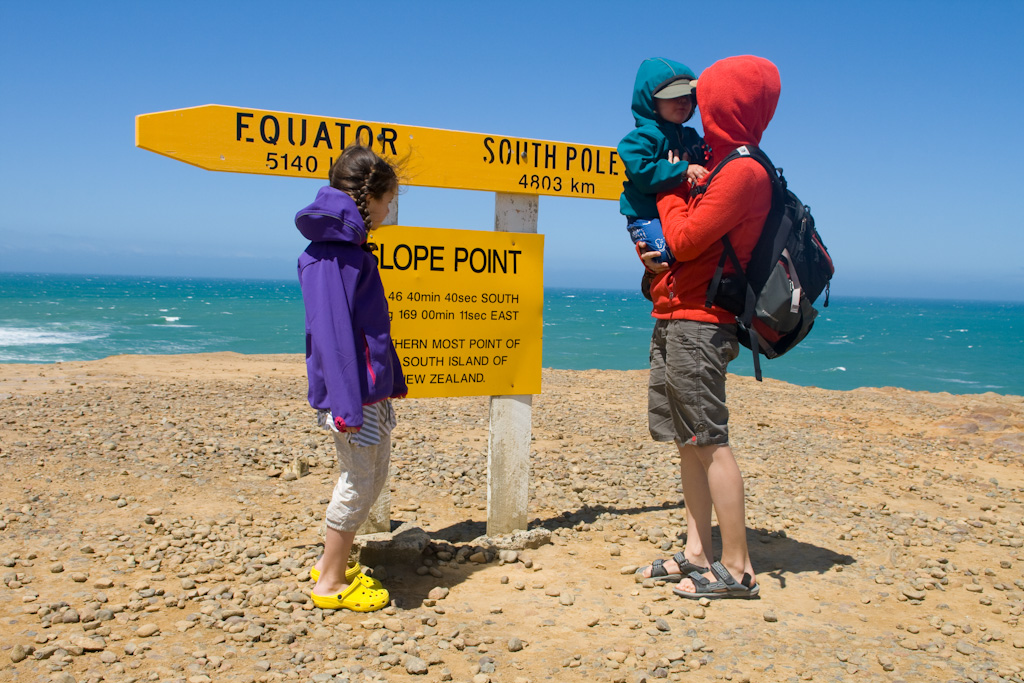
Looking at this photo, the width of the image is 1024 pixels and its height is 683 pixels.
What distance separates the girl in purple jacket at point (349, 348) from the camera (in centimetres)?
284

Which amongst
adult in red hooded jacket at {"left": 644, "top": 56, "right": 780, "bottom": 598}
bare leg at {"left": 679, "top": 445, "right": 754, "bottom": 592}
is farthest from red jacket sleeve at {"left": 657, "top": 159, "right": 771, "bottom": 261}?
bare leg at {"left": 679, "top": 445, "right": 754, "bottom": 592}

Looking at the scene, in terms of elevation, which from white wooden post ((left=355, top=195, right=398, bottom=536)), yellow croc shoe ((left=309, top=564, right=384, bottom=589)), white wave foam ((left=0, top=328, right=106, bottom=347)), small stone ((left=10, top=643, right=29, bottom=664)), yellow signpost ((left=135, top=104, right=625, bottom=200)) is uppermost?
yellow signpost ((left=135, top=104, right=625, bottom=200))

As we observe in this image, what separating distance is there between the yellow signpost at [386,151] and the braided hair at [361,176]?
587 mm

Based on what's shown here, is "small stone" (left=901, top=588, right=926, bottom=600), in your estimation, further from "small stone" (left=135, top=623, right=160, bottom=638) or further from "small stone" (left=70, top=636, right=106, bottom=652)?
"small stone" (left=70, top=636, right=106, bottom=652)

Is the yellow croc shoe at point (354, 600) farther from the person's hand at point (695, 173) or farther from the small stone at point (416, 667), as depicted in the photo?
the person's hand at point (695, 173)

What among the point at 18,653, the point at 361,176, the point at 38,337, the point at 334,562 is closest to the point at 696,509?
the point at 334,562

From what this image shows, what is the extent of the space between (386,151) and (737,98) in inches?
70.1

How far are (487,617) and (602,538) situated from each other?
48.4 inches

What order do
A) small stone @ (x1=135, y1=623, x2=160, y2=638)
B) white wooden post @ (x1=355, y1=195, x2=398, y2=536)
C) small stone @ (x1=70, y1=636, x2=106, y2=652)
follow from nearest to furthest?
1. small stone @ (x1=70, y1=636, x2=106, y2=652)
2. small stone @ (x1=135, y1=623, x2=160, y2=638)
3. white wooden post @ (x1=355, y1=195, x2=398, y2=536)

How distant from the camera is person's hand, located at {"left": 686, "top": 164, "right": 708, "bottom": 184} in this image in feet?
10.8

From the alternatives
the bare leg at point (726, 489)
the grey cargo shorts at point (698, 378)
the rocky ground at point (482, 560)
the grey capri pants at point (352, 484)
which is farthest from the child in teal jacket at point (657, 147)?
the rocky ground at point (482, 560)

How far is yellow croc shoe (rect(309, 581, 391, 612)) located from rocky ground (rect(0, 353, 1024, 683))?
0.07 m

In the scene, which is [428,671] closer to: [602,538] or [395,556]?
[395,556]

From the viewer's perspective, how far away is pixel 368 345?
3.00 metres
